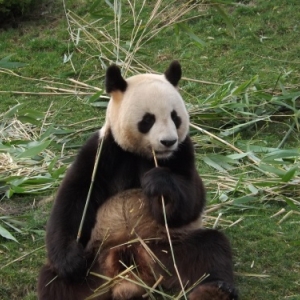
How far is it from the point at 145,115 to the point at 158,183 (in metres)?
0.43

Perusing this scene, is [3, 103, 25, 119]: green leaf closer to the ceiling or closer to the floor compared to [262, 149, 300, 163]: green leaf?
closer to the ceiling

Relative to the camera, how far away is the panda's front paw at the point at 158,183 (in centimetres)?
398

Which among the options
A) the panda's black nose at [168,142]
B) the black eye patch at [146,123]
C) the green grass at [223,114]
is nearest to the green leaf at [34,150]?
the green grass at [223,114]

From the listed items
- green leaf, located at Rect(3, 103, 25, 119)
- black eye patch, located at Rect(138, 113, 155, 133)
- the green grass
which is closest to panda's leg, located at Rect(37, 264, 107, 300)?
the green grass

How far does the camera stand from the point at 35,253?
16.0ft

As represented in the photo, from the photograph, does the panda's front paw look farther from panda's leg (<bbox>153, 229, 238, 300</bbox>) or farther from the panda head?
panda's leg (<bbox>153, 229, 238, 300</bbox>)

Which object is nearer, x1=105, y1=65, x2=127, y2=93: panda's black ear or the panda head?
the panda head

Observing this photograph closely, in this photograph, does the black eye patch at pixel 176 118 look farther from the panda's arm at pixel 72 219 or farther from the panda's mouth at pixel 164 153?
the panda's arm at pixel 72 219

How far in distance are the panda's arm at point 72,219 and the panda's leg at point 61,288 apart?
0.17 feet

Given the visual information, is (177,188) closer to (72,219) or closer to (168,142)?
(168,142)

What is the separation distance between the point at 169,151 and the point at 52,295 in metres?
1.00

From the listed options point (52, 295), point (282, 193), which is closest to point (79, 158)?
point (52, 295)

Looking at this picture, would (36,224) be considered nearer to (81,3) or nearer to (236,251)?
(236,251)

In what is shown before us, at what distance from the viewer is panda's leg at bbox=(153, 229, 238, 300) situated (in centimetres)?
393
